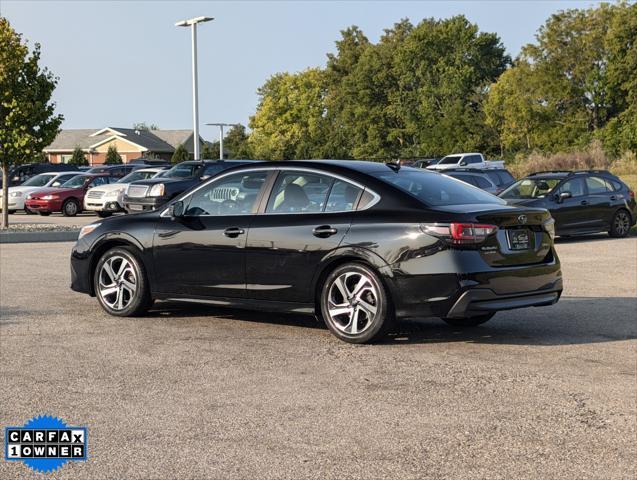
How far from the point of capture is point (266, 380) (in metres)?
7.04

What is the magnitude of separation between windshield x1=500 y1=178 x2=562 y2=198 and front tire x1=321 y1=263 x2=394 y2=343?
13483 mm

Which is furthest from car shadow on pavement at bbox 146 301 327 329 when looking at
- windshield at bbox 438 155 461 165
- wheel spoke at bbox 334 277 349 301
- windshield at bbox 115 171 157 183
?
windshield at bbox 438 155 461 165

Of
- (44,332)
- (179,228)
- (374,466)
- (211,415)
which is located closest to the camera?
(374,466)

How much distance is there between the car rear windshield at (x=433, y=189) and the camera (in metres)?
8.60

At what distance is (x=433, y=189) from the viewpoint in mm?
8797

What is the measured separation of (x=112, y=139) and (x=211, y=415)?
104 meters

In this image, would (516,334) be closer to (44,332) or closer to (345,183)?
(345,183)

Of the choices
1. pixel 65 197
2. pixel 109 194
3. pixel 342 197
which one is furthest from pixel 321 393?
pixel 65 197

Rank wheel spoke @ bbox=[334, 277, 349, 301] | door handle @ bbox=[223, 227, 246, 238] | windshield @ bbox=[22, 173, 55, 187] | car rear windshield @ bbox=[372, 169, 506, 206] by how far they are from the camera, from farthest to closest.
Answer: windshield @ bbox=[22, 173, 55, 187] < door handle @ bbox=[223, 227, 246, 238] < car rear windshield @ bbox=[372, 169, 506, 206] < wheel spoke @ bbox=[334, 277, 349, 301]

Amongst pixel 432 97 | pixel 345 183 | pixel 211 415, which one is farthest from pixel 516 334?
pixel 432 97

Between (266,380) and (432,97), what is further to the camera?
(432,97)

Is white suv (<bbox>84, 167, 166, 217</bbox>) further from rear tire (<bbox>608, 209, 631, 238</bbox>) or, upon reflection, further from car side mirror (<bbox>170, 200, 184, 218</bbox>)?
car side mirror (<bbox>170, 200, 184, 218</bbox>)

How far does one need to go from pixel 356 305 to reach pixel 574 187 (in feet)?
46.6

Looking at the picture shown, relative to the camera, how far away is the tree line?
240 ft
